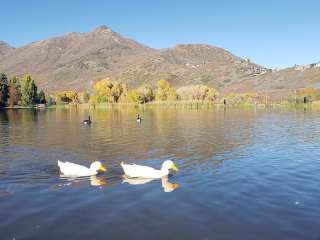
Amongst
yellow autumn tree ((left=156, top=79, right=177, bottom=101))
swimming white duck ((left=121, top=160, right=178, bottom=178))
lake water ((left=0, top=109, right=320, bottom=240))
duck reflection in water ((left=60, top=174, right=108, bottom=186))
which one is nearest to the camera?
lake water ((left=0, top=109, right=320, bottom=240))

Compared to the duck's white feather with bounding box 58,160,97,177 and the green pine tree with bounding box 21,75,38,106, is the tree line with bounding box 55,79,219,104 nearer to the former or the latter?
the green pine tree with bounding box 21,75,38,106

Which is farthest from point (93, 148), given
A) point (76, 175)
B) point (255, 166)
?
point (255, 166)

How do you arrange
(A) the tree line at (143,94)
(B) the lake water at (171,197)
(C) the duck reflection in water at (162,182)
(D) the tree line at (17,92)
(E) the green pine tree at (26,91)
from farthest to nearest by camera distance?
(A) the tree line at (143,94), (E) the green pine tree at (26,91), (D) the tree line at (17,92), (C) the duck reflection in water at (162,182), (B) the lake water at (171,197)

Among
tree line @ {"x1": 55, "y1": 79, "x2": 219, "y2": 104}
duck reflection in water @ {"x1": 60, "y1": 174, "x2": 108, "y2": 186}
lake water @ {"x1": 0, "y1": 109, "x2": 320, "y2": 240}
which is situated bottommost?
lake water @ {"x1": 0, "y1": 109, "x2": 320, "y2": 240}

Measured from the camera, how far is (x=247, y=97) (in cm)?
15550

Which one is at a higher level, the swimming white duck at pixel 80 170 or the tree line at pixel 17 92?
the tree line at pixel 17 92

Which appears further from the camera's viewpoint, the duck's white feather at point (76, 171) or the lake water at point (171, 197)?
the duck's white feather at point (76, 171)

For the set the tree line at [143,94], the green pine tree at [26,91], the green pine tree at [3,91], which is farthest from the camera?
the tree line at [143,94]

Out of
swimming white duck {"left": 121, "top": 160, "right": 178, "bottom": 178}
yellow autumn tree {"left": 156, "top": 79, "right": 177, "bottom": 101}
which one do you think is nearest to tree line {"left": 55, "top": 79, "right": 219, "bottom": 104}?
yellow autumn tree {"left": 156, "top": 79, "right": 177, "bottom": 101}

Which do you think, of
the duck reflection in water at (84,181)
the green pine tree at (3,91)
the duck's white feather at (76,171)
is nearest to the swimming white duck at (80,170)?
the duck's white feather at (76,171)

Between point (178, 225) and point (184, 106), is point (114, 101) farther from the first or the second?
point (178, 225)

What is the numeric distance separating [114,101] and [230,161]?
136 meters

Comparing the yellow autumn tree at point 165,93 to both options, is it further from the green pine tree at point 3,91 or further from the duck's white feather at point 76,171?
the duck's white feather at point 76,171

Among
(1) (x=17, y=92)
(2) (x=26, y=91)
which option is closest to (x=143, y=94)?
(2) (x=26, y=91)
